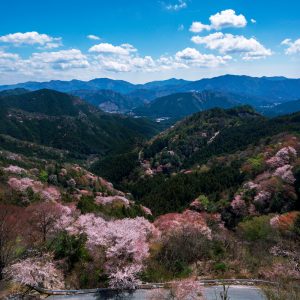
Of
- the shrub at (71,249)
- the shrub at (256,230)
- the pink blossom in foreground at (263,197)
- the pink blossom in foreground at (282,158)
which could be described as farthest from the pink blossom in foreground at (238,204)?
the shrub at (71,249)

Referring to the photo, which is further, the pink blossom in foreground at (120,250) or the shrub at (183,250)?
the shrub at (183,250)

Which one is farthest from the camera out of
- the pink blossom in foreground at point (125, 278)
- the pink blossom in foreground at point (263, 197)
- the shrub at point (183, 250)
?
the pink blossom in foreground at point (263, 197)

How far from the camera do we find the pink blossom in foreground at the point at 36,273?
29.2 m

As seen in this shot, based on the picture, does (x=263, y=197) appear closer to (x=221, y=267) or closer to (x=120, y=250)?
(x=221, y=267)

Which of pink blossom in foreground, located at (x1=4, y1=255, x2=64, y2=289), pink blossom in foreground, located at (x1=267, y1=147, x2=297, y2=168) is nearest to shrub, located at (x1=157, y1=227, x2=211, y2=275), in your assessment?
pink blossom in foreground, located at (x1=4, y1=255, x2=64, y2=289)

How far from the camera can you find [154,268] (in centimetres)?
3325

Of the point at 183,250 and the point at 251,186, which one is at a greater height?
the point at 183,250

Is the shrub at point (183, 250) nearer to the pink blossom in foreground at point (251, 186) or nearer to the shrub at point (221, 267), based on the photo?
the shrub at point (221, 267)

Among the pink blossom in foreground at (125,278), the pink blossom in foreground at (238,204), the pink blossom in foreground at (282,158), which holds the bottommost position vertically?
the pink blossom in foreground at (238,204)

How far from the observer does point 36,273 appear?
98.0ft

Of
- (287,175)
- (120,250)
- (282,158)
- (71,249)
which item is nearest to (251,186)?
(287,175)

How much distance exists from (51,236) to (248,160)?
305ft

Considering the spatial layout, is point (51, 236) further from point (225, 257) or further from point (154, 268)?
point (225, 257)

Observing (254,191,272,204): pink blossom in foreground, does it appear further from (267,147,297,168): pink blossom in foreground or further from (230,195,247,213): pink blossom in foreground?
(267,147,297,168): pink blossom in foreground
